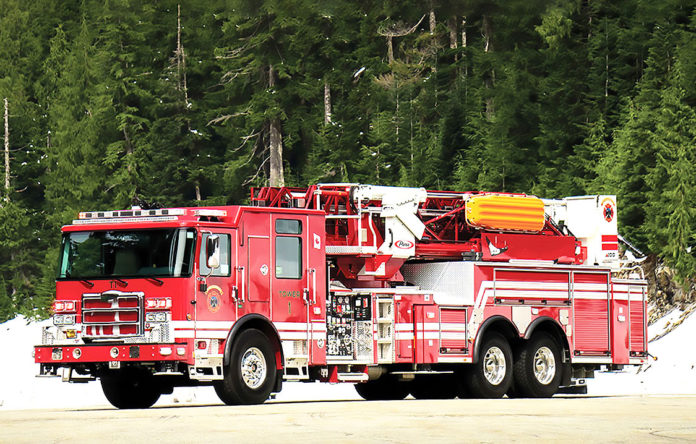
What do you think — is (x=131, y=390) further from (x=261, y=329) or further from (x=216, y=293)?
(x=216, y=293)

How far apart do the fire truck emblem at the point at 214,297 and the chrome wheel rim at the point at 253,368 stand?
2.66 ft

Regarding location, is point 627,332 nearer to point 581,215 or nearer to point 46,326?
point 581,215

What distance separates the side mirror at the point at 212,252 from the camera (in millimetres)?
18125

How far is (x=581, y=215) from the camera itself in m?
24.0

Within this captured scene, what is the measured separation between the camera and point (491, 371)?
21.8 meters

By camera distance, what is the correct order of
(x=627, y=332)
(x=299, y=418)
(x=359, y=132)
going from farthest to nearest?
1. (x=359, y=132)
2. (x=627, y=332)
3. (x=299, y=418)

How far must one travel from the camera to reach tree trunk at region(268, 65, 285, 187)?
2440 inches

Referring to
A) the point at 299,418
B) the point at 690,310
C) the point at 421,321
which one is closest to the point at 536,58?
the point at 690,310

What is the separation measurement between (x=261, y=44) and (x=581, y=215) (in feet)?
139

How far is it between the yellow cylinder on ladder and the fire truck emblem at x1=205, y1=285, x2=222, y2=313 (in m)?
5.23

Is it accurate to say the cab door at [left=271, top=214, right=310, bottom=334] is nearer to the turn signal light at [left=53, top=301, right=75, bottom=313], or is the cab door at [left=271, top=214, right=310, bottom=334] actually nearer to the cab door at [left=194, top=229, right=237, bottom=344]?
the cab door at [left=194, top=229, right=237, bottom=344]


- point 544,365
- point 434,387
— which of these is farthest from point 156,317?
point 544,365

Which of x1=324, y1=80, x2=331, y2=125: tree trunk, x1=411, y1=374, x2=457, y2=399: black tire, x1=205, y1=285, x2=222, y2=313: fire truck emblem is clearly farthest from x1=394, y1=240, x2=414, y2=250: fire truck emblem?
x1=324, y1=80, x2=331, y2=125: tree trunk

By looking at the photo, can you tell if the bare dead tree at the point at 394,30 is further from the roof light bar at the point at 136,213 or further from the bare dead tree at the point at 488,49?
the roof light bar at the point at 136,213
